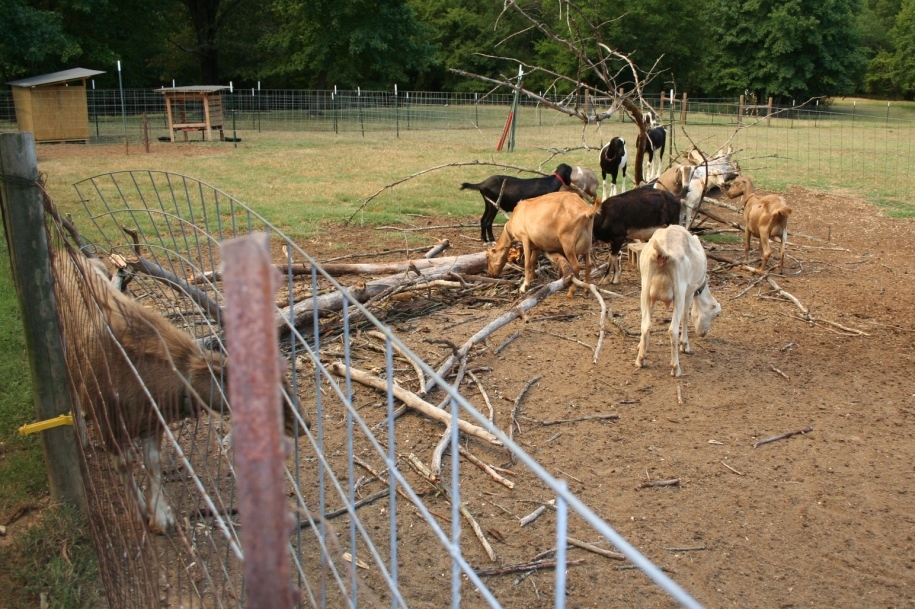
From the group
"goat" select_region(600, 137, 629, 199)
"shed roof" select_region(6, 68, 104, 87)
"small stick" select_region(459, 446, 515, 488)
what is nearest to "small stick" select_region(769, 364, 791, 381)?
"small stick" select_region(459, 446, 515, 488)

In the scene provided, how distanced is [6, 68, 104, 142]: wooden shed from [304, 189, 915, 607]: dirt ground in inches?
741

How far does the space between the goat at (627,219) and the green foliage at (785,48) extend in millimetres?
42381

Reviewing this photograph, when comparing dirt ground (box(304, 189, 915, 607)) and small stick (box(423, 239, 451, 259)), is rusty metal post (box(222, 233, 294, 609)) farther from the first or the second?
small stick (box(423, 239, 451, 259))

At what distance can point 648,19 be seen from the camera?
46.4 m

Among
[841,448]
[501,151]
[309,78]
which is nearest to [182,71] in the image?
[309,78]

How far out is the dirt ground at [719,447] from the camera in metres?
3.86

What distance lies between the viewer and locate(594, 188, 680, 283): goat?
866 centimetres

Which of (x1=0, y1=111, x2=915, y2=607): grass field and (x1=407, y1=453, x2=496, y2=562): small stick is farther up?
(x1=0, y1=111, x2=915, y2=607): grass field

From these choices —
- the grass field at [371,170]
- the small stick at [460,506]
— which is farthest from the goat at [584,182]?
the small stick at [460,506]

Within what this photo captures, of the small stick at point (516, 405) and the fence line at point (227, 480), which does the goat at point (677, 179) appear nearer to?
the small stick at point (516, 405)

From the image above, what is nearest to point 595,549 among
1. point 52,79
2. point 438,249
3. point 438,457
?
point 438,457

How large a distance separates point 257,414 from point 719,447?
4.61m

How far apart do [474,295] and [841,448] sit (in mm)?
3782

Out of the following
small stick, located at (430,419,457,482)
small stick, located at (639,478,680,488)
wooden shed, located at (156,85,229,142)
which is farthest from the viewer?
wooden shed, located at (156,85,229,142)
